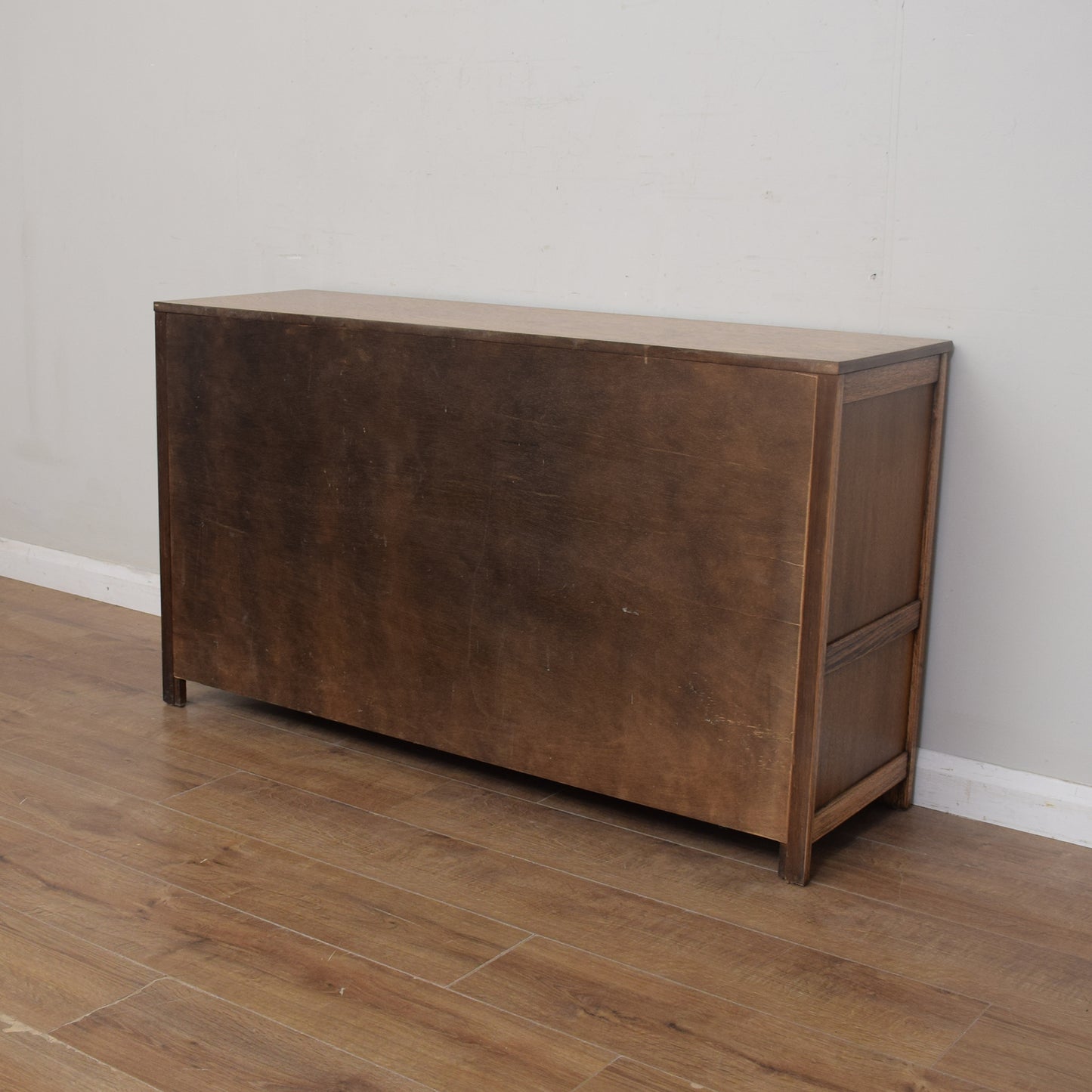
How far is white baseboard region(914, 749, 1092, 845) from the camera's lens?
7.82 feet

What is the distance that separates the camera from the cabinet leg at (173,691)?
2.90 m

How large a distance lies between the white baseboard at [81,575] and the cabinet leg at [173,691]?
25.4 inches

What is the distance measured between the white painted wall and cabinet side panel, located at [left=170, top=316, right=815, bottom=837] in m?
0.48

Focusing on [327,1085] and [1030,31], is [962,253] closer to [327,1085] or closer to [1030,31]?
[1030,31]

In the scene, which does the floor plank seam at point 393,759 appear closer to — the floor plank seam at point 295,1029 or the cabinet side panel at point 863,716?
the cabinet side panel at point 863,716

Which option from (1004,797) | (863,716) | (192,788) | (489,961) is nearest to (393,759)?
(192,788)

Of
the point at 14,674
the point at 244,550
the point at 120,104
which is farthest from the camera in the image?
the point at 120,104

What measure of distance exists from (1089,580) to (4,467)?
2835 mm

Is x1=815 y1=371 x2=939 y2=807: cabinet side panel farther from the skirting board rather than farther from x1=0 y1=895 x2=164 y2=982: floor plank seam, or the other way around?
x1=0 y1=895 x2=164 y2=982: floor plank seam

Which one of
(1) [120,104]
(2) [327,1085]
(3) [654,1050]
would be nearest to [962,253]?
(3) [654,1050]

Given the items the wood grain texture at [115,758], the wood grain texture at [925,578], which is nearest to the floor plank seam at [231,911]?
the wood grain texture at [115,758]

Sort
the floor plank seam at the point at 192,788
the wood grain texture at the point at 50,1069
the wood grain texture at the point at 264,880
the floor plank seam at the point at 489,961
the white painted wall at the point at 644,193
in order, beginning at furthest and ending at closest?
the floor plank seam at the point at 192,788 → the white painted wall at the point at 644,193 → the wood grain texture at the point at 264,880 → the floor plank seam at the point at 489,961 → the wood grain texture at the point at 50,1069

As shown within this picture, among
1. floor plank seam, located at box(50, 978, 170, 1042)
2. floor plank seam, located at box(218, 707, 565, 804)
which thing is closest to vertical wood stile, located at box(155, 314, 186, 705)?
floor plank seam, located at box(218, 707, 565, 804)

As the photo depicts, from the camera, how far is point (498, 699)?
8.00 ft
